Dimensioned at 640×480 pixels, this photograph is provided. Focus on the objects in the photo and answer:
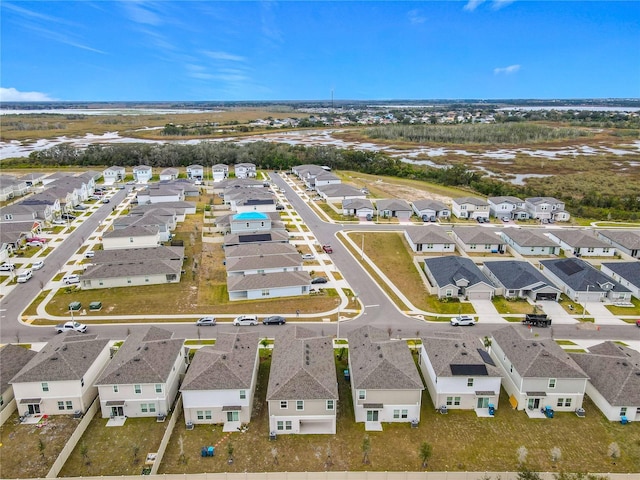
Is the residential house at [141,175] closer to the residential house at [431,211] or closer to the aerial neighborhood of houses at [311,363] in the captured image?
the aerial neighborhood of houses at [311,363]

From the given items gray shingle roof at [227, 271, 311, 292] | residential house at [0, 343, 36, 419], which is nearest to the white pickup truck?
residential house at [0, 343, 36, 419]

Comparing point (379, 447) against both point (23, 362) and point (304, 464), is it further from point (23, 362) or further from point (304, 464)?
point (23, 362)

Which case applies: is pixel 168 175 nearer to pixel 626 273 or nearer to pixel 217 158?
pixel 217 158

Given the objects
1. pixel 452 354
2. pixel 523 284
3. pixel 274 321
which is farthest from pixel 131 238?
pixel 523 284

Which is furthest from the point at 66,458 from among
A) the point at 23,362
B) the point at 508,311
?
the point at 508,311

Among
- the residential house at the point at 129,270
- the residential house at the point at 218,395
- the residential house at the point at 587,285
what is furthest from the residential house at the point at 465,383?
the residential house at the point at 129,270
